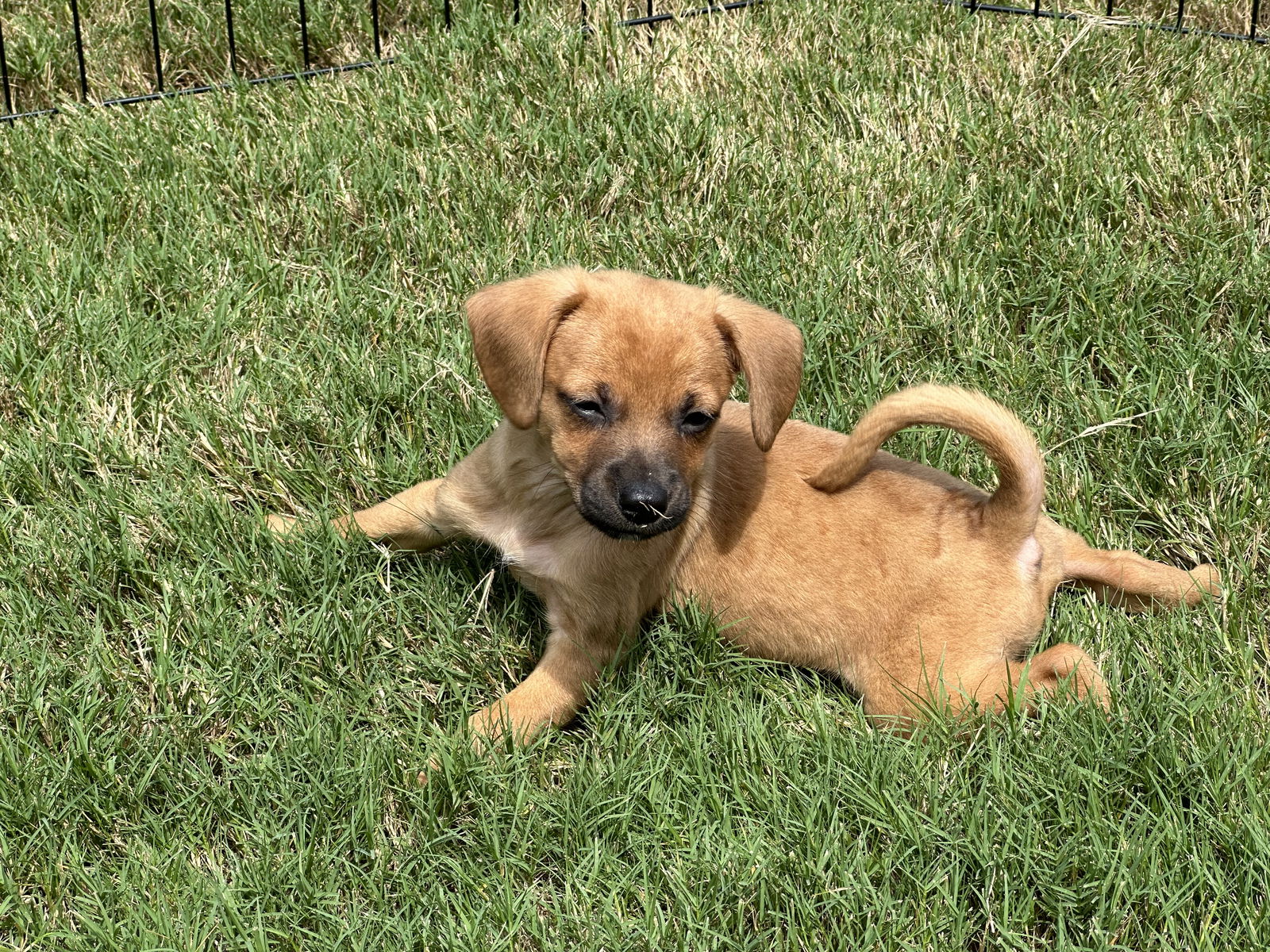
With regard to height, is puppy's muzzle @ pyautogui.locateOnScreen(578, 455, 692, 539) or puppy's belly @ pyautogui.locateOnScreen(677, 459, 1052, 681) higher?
puppy's muzzle @ pyautogui.locateOnScreen(578, 455, 692, 539)

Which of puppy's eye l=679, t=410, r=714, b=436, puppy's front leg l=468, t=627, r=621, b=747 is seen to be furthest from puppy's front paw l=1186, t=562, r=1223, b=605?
puppy's front leg l=468, t=627, r=621, b=747

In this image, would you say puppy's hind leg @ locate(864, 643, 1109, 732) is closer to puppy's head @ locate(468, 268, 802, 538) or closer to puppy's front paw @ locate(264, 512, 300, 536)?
puppy's head @ locate(468, 268, 802, 538)

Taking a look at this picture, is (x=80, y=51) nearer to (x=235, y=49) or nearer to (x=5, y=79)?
(x=5, y=79)

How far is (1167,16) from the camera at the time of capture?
6324 millimetres

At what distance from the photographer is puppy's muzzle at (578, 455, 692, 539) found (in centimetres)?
307

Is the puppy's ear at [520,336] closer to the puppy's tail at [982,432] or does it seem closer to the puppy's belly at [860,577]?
the puppy's belly at [860,577]

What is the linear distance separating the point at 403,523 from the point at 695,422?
1033mm

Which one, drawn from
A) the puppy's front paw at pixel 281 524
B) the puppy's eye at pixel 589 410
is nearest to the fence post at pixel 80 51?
the puppy's front paw at pixel 281 524

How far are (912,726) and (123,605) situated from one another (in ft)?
6.80

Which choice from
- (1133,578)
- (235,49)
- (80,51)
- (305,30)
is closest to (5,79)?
(80,51)

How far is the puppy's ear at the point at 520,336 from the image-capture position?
10.5 feet

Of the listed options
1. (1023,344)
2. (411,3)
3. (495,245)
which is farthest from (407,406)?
(411,3)

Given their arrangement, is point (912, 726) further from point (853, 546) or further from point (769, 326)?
point (769, 326)

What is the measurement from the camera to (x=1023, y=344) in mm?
4594
